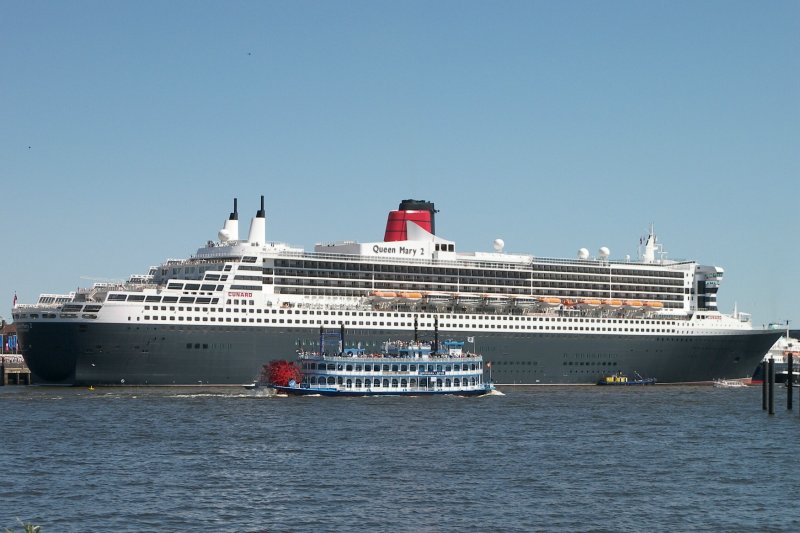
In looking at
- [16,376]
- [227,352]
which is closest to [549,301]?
[227,352]

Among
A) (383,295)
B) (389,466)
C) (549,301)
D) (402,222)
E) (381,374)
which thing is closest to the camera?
(389,466)

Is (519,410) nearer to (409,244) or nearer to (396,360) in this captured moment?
(396,360)

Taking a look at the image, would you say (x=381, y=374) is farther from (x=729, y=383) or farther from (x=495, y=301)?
(x=729, y=383)

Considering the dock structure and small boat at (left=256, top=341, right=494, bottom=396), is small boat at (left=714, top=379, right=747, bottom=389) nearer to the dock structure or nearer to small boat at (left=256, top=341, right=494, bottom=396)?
small boat at (left=256, top=341, right=494, bottom=396)

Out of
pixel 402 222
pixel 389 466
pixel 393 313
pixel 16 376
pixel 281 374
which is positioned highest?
pixel 402 222

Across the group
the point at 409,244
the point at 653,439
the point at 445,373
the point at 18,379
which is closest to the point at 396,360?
the point at 445,373

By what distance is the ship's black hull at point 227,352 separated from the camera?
264ft

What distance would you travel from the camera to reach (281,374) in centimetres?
7956

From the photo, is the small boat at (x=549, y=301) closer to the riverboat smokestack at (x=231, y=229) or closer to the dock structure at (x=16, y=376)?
the riverboat smokestack at (x=231, y=229)

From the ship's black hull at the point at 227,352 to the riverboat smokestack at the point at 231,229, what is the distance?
383 inches

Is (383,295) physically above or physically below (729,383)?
above

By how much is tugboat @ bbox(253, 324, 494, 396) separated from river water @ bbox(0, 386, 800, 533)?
547 cm

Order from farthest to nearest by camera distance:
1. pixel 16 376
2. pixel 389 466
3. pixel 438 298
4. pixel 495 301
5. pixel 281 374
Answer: pixel 16 376, pixel 495 301, pixel 438 298, pixel 281 374, pixel 389 466

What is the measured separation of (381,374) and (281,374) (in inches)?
247
